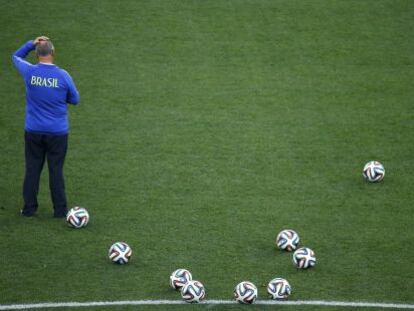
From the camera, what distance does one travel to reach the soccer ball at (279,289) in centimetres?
951

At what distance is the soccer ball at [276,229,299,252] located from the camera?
1084 cm

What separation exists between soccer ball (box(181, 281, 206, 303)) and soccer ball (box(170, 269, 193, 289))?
0.21 meters

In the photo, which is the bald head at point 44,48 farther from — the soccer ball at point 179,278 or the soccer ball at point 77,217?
the soccer ball at point 179,278

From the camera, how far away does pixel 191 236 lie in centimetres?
1134

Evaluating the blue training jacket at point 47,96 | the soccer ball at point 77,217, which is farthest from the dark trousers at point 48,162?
the soccer ball at point 77,217

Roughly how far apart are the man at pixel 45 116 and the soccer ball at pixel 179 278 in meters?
2.72

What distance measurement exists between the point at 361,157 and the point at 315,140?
1.00 meters

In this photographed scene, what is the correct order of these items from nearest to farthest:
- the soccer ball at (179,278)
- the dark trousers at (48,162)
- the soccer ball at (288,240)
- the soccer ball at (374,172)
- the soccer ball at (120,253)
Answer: the soccer ball at (179,278), the soccer ball at (120,253), the soccer ball at (288,240), the dark trousers at (48,162), the soccer ball at (374,172)

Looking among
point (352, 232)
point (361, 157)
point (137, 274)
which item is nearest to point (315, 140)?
point (361, 157)

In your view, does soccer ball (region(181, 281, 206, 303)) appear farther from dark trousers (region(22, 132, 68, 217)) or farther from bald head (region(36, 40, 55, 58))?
bald head (region(36, 40, 55, 58))

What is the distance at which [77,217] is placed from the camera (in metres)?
11.5

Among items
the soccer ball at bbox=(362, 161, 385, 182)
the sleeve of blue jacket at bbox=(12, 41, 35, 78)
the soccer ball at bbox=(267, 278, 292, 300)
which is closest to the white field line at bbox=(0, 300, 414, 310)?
the soccer ball at bbox=(267, 278, 292, 300)

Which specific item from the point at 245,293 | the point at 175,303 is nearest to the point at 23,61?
the point at 175,303

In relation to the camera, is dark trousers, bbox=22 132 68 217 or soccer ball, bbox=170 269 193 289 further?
dark trousers, bbox=22 132 68 217
